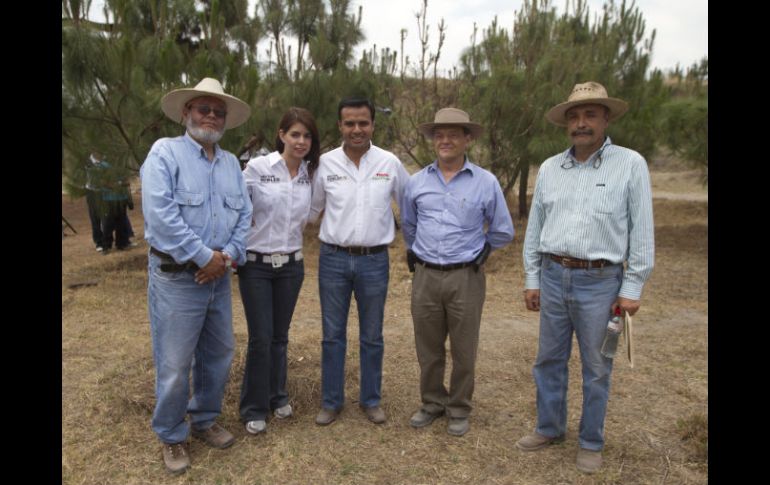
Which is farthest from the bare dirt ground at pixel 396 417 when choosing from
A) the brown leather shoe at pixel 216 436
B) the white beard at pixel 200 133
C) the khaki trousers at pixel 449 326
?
the white beard at pixel 200 133

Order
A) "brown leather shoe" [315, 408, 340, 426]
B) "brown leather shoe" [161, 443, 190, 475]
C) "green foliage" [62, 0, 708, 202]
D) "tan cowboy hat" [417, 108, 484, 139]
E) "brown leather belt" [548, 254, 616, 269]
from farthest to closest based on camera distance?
"green foliage" [62, 0, 708, 202]
"brown leather shoe" [315, 408, 340, 426]
"tan cowboy hat" [417, 108, 484, 139]
"brown leather shoe" [161, 443, 190, 475]
"brown leather belt" [548, 254, 616, 269]

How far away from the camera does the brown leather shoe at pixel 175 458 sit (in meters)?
2.57

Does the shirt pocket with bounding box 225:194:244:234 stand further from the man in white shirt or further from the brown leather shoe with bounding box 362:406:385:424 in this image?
the brown leather shoe with bounding box 362:406:385:424

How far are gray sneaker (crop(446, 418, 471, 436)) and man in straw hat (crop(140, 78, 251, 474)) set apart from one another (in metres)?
1.19

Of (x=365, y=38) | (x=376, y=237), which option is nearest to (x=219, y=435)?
(x=376, y=237)

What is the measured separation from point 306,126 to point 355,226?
0.54 meters

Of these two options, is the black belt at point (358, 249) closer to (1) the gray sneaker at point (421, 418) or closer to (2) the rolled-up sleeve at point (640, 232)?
(1) the gray sneaker at point (421, 418)

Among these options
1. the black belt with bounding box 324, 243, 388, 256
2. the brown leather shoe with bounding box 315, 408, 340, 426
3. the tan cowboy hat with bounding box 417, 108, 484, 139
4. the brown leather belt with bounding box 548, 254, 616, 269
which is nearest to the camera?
the brown leather belt with bounding box 548, 254, 616, 269

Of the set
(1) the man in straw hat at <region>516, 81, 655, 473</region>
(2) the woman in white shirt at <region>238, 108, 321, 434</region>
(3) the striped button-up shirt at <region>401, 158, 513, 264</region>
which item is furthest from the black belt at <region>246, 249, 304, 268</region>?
(1) the man in straw hat at <region>516, 81, 655, 473</region>

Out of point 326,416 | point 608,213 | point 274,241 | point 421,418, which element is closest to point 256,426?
point 326,416

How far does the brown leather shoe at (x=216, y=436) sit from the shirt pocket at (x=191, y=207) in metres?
1.06

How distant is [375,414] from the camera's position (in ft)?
10.1

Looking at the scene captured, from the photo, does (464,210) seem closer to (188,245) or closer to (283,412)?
(188,245)

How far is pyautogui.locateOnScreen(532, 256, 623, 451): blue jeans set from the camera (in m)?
2.48
